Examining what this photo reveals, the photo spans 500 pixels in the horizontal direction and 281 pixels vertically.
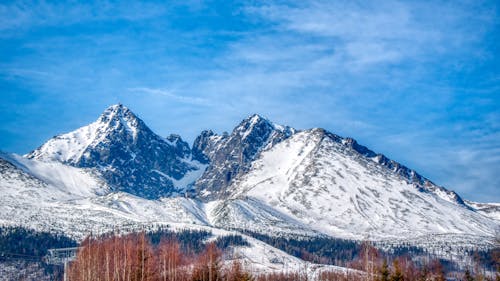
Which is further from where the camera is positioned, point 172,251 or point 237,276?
point 172,251

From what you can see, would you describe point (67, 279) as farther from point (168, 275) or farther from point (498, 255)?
point (498, 255)

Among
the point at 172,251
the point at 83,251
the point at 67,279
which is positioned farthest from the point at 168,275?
the point at 67,279

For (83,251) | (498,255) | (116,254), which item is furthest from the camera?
(83,251)

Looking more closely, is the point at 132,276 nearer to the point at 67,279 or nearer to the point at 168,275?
the point at 168,275

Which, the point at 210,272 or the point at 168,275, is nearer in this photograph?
the point at 210,272

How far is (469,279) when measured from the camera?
618ft

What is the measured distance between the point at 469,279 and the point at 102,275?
95.1 metres

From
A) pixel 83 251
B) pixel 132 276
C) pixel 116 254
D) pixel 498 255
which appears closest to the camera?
pixel 132 276

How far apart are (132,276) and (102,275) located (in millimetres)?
27530

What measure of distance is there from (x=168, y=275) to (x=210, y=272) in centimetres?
2662

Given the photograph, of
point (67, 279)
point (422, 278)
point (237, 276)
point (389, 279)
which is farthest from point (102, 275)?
point (422, 278)

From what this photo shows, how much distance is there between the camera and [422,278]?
177 m

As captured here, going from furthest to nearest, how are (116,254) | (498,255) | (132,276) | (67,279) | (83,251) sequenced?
(67,279)
(83,251)
(116,254)
(498,255)
(132,276)

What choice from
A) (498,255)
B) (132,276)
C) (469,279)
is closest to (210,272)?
(132,276)
